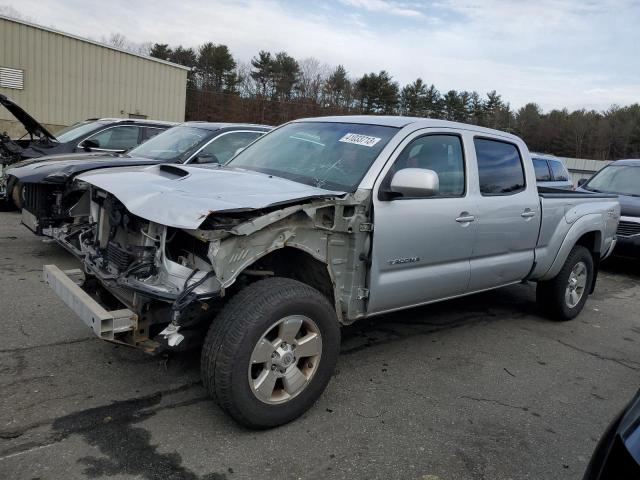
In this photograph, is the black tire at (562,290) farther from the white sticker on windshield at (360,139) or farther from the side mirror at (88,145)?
the side mirror at (88,145)

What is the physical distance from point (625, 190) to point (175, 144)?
767 centimetres

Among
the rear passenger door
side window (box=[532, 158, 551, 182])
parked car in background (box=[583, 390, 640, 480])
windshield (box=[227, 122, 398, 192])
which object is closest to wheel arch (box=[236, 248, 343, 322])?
windshield (box=[227, 122, 398, 192])

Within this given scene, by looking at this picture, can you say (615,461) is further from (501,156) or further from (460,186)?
(501,156)

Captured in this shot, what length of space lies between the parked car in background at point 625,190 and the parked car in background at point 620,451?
759 cm

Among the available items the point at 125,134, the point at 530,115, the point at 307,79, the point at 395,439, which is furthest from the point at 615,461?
the point at 530,115

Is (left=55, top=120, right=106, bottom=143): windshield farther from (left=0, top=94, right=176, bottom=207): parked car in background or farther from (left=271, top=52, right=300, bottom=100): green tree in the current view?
(left=271, top=52, right=300, bottom=100): green tree

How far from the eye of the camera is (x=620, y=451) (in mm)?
1664

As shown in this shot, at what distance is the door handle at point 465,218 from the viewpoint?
4166 millimetres

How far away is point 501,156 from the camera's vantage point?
16.1 feet

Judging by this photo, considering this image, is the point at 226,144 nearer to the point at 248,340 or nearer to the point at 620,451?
the point at 248,340

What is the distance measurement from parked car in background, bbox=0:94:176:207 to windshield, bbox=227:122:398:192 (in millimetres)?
4484

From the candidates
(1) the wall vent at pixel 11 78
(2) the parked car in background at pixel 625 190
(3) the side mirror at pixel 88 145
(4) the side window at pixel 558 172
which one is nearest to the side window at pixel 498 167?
(2) the parked car in background at pixel 625 190

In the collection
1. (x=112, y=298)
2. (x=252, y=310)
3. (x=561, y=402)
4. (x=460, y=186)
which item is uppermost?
(x=460, y=186)

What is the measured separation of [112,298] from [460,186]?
110 inches
